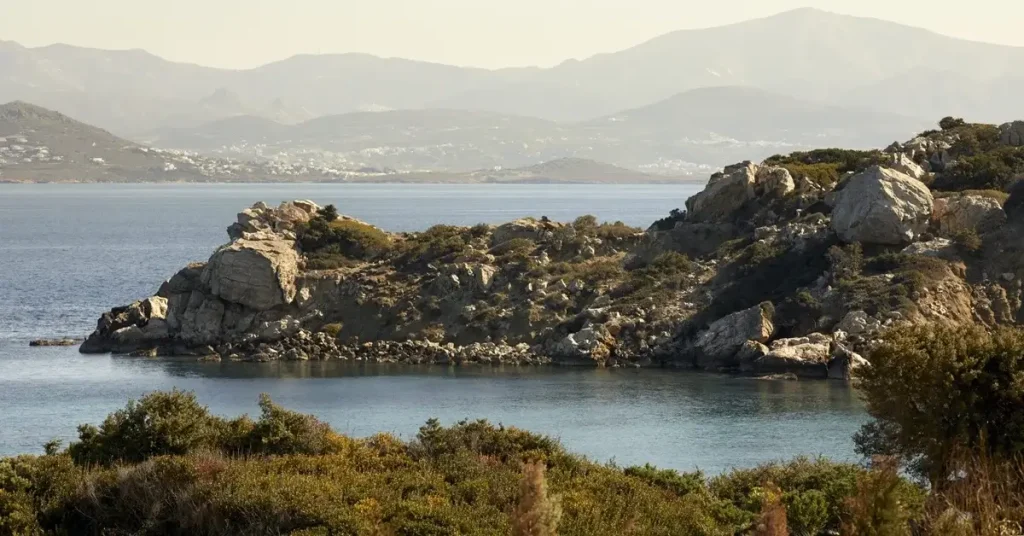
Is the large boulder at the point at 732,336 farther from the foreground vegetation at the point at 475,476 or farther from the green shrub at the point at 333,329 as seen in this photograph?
the foreground vegetation at the point at 475,476

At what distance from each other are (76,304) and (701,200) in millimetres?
37244

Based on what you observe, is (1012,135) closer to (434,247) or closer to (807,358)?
(807,358)

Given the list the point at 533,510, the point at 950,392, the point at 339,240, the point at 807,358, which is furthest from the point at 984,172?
the point at 533,510

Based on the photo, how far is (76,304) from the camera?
8031cm

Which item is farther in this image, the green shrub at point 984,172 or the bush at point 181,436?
the green shrub at point 984,172

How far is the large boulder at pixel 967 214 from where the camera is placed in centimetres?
6019

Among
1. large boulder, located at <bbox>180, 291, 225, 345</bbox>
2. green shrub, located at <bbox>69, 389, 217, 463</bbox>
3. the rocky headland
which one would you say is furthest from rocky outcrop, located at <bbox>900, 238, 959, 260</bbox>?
green shrub, located at <bbox>69, 389, 217, 463</bbox>

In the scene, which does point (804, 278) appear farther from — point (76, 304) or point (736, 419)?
point (76, 304)

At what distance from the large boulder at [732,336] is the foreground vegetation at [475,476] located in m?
30.5

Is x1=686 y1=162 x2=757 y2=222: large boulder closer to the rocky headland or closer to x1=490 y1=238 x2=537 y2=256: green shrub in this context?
the rocky headland

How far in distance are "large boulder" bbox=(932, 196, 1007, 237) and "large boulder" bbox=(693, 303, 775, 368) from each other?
10.2 metres

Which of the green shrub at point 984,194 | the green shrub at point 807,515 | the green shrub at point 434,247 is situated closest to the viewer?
the green shrub at point 807,515

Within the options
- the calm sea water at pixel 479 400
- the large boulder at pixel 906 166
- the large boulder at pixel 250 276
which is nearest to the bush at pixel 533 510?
the calm sea water at pixel 479 400

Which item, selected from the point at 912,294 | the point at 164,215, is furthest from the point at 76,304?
the point at 164,215
